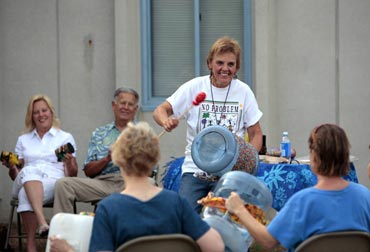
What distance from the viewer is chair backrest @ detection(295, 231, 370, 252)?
123 inches

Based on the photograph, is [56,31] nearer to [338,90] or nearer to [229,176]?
[338,90]

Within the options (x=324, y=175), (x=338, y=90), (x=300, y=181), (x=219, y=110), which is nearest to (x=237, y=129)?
(x=219, y=110)

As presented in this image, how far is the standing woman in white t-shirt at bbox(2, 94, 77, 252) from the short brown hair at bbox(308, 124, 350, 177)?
3226mm

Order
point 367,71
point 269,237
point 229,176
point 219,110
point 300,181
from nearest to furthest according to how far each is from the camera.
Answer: point 269,237
point 229,176
point 219,110
point 300,181
point 367,71

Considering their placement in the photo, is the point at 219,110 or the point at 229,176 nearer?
the point at 229,176

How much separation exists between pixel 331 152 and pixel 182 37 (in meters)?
4.56

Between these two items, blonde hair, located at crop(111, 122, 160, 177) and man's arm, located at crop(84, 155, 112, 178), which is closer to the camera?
blonde hair, located at crop(111, 122, 160, 177)

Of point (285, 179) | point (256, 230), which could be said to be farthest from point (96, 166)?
point (256, 230)

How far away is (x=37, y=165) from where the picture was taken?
639cm

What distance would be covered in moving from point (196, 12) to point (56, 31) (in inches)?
53.8

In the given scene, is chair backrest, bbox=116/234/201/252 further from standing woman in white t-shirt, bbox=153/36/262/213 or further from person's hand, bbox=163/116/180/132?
standing woman in white t-shirt, bbox=153/36/262/213

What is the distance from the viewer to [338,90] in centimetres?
748

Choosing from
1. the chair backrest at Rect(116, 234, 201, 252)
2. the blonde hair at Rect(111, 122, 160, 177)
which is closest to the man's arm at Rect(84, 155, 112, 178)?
the blonde hair at Rect(111, 122, 160, 177)

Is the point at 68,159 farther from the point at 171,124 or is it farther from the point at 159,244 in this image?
the point at 159,244
